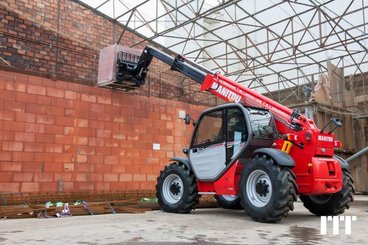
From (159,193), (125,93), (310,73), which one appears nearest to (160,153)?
(125,93)

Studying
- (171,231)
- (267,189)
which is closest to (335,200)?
(267,189)

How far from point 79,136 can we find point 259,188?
16.4ft

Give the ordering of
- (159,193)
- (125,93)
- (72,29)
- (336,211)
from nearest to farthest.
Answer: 1. (336,211)
2. (159,193)
3. (125,93)
4. (72,29)

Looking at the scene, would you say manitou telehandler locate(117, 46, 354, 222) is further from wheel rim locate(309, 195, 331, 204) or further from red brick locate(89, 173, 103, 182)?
red brick locate(89, 173, 103, 182)

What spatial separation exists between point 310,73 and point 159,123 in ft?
36.6

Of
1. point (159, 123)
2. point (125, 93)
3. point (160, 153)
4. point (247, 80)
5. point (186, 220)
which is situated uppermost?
point (247, 80)

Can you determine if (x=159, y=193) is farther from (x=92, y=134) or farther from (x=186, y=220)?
(x=92, y=134)

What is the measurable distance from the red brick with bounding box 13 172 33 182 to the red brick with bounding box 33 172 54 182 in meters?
0.11

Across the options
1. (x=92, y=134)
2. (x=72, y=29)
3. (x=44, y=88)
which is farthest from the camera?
(x=72, y=29)

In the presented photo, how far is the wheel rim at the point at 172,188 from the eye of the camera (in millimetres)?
8094

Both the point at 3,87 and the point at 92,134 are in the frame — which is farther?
the point at 92,134

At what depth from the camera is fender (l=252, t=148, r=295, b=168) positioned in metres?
6.28

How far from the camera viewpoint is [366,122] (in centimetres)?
1492

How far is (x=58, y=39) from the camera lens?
13.6 meters
